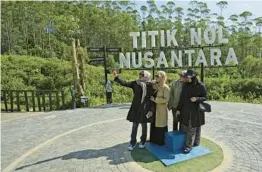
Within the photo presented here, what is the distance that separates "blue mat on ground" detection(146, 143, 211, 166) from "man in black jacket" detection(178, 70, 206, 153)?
0.41 feet

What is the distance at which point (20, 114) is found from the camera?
9930 millimetres

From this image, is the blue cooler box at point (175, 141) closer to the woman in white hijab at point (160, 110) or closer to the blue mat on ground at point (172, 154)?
the blue mat on ground at point (172, 154)

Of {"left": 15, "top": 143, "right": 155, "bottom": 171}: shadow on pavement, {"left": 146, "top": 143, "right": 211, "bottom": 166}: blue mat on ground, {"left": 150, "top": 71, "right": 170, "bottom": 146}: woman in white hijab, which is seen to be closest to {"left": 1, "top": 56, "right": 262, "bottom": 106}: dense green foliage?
{"left": 15, "top": 143, "right": 155, "bottom": 171}: shadow on pavement

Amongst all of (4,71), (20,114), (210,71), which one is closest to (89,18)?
(4,71)

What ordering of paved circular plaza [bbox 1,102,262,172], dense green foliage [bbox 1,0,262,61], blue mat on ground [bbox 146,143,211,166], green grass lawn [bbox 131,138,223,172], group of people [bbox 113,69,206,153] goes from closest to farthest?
green grass lawn [bbox 131,138,223,172] → blue mat on ground [bbox 146,143,211,166] → paved circular plaza [bbox 1,102,262,172] → group of people [bbox 113,69,206,153] → dense green foliage [bbox 1,0,262,61]

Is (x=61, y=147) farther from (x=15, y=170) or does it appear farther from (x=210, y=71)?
(x=210, y=71)

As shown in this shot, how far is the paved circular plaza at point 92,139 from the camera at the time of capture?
503cm

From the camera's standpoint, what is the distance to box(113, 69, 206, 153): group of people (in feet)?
16.9

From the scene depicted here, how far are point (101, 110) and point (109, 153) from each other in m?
4.43

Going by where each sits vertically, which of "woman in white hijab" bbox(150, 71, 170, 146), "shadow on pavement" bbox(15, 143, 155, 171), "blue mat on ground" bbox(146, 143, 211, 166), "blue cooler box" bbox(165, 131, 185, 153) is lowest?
"shadow on pavement" bbox(15, 143, 155, 171)

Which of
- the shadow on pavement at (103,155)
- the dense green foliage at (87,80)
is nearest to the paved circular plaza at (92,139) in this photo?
the shadow on pavement at (103,155)

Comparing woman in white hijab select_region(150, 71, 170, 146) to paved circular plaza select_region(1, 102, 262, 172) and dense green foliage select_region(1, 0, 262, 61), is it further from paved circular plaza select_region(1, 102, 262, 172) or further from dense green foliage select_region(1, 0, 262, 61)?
dense green foliage select_region(1, 0, 262, 61)

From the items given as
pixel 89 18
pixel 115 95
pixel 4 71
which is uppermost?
pixel 89 18

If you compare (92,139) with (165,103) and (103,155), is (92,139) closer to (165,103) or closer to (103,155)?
(103,155)
